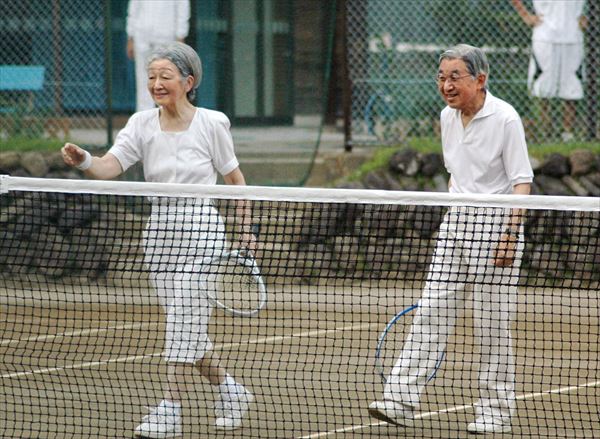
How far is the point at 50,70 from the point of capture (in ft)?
45.6

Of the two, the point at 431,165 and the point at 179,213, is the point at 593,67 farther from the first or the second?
the point at 179,213

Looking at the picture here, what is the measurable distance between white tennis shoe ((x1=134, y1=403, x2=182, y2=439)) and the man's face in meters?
2.12

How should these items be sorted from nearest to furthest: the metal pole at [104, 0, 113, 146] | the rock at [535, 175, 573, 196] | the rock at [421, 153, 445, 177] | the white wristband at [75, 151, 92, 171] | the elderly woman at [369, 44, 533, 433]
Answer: the white wristband at [75, 151, 92, 171]
the elderly woman at [369, 44, 533, 433]
the rock at [535, 175, 573, 196]
the rock at [421, 153, 445, 177]
the metal pole at [104, 0, 113, 146]

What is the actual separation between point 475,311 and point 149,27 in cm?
709

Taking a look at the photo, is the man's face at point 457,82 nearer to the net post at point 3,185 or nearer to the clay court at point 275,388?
the clay court at point 275,388

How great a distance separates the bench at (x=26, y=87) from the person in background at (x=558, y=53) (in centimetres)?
480

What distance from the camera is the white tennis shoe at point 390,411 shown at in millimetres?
6871

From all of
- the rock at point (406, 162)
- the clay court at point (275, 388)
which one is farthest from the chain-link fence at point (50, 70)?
the clay court at point (275, 388)

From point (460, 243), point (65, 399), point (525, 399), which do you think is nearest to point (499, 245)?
point (460, 243)

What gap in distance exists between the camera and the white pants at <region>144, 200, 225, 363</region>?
678 cm

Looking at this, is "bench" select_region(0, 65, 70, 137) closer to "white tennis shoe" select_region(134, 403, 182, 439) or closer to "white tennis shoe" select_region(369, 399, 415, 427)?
"white tennis shoe" select_region(134, 403, 182, 439)

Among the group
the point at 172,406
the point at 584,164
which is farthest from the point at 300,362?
the point at 584,164

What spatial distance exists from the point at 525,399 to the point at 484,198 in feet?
5.44

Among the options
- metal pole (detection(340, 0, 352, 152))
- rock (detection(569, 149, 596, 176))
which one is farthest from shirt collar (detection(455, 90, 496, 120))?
metal pole (detection(340, 0, 352, 152))
